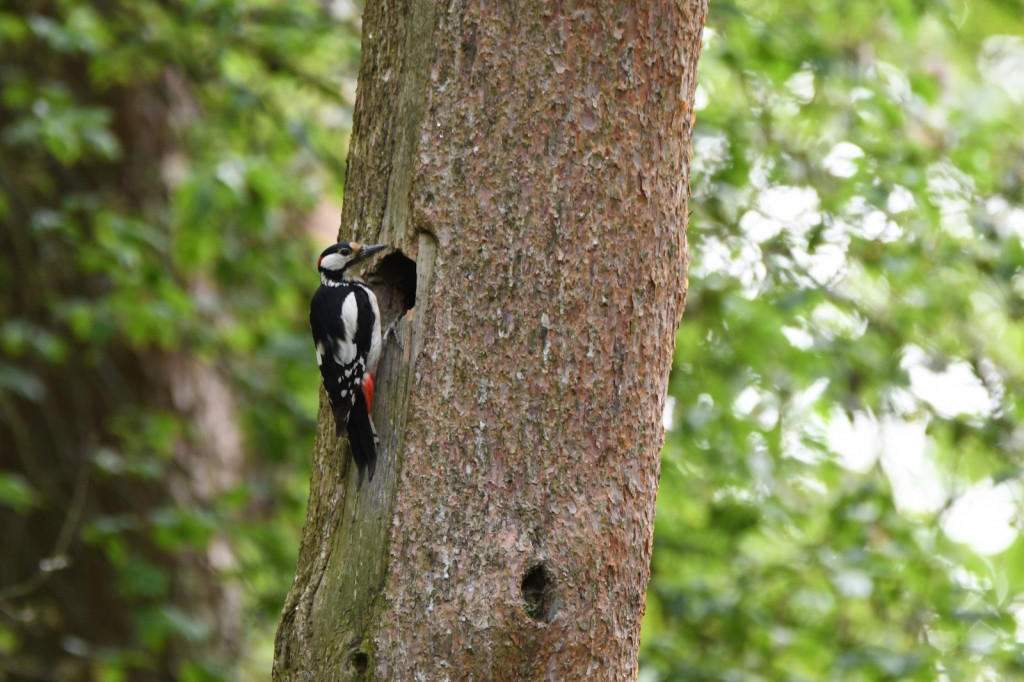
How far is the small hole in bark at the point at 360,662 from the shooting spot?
7.01ft

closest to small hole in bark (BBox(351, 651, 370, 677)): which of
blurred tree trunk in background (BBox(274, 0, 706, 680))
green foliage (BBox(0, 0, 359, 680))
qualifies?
blurred tree trunk in background (BBox(274, 0, 706, 680))

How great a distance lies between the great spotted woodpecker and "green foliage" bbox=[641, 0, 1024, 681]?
5.24 feet

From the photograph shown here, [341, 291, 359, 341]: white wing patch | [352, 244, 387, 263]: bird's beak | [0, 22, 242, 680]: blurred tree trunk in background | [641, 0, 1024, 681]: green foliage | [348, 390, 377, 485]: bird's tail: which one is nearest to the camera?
[348, 390, 377, 485]: bird's tail

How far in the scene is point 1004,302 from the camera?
4.17 meters

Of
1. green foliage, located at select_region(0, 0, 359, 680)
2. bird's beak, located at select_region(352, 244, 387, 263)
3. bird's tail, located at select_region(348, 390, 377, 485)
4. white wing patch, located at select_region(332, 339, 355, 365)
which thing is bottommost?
bird's tail, located at select_region(348, 390, 377, 485)

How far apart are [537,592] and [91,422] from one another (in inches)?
165

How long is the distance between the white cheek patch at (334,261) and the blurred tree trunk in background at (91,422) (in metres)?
2.39

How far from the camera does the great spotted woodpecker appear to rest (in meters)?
2.38

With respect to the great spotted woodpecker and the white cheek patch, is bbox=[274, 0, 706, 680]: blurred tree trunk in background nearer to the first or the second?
the great spotted woodpecker

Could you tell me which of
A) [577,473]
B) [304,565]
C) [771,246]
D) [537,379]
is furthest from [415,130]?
[771,246]

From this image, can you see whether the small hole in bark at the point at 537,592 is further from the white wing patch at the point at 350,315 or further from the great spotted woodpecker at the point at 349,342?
the white wing patch at the point at 350,315

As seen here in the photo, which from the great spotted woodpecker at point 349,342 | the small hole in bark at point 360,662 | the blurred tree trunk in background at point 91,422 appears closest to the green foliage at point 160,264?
the blurred tree trunk in background at point 91,422

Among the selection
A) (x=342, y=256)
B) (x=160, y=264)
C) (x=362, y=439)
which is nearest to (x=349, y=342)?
(x=342, y=256)

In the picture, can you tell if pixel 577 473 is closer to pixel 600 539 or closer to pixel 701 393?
pixel 600 539
